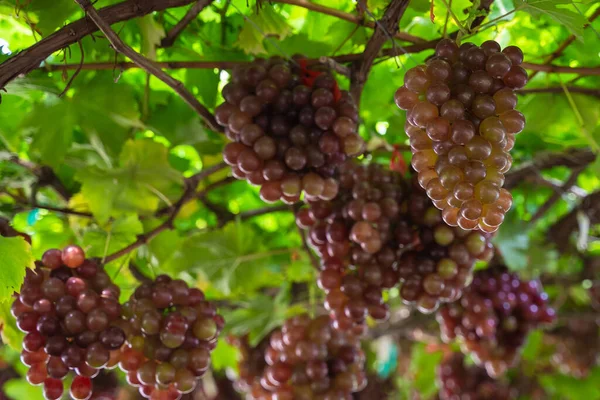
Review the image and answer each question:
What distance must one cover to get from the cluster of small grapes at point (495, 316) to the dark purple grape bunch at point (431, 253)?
0.40 metres

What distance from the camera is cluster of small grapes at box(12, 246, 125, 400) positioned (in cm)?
75

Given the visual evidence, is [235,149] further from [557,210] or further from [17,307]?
[557,210]

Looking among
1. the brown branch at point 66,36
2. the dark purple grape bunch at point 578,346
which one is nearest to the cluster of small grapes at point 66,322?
the brown branch at point 66,36

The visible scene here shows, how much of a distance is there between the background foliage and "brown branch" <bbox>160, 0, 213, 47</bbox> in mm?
11

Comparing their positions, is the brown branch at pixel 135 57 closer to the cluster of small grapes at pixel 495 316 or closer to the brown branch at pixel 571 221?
the cluster of small grapes at pixel 495 316

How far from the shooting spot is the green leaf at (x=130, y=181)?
1041 mm

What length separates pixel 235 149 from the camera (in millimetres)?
837

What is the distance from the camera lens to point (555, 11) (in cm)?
67

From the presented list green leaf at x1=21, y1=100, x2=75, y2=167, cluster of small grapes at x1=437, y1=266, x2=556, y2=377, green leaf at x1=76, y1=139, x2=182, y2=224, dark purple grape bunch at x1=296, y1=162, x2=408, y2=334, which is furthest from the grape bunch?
cluster of small grapes at x1=437, y1=266, x2=556, y2=377

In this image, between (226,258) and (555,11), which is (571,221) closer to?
(226,258)

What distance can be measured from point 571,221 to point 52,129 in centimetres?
124

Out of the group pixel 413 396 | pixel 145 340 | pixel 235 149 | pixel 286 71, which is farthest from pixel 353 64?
pixel 413 396

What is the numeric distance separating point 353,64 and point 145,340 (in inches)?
19.0

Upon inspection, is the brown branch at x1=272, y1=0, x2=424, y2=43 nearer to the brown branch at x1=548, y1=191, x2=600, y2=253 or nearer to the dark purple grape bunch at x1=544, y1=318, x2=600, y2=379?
the brown branch at x1=548, y1=191, x2=600, y2=253
